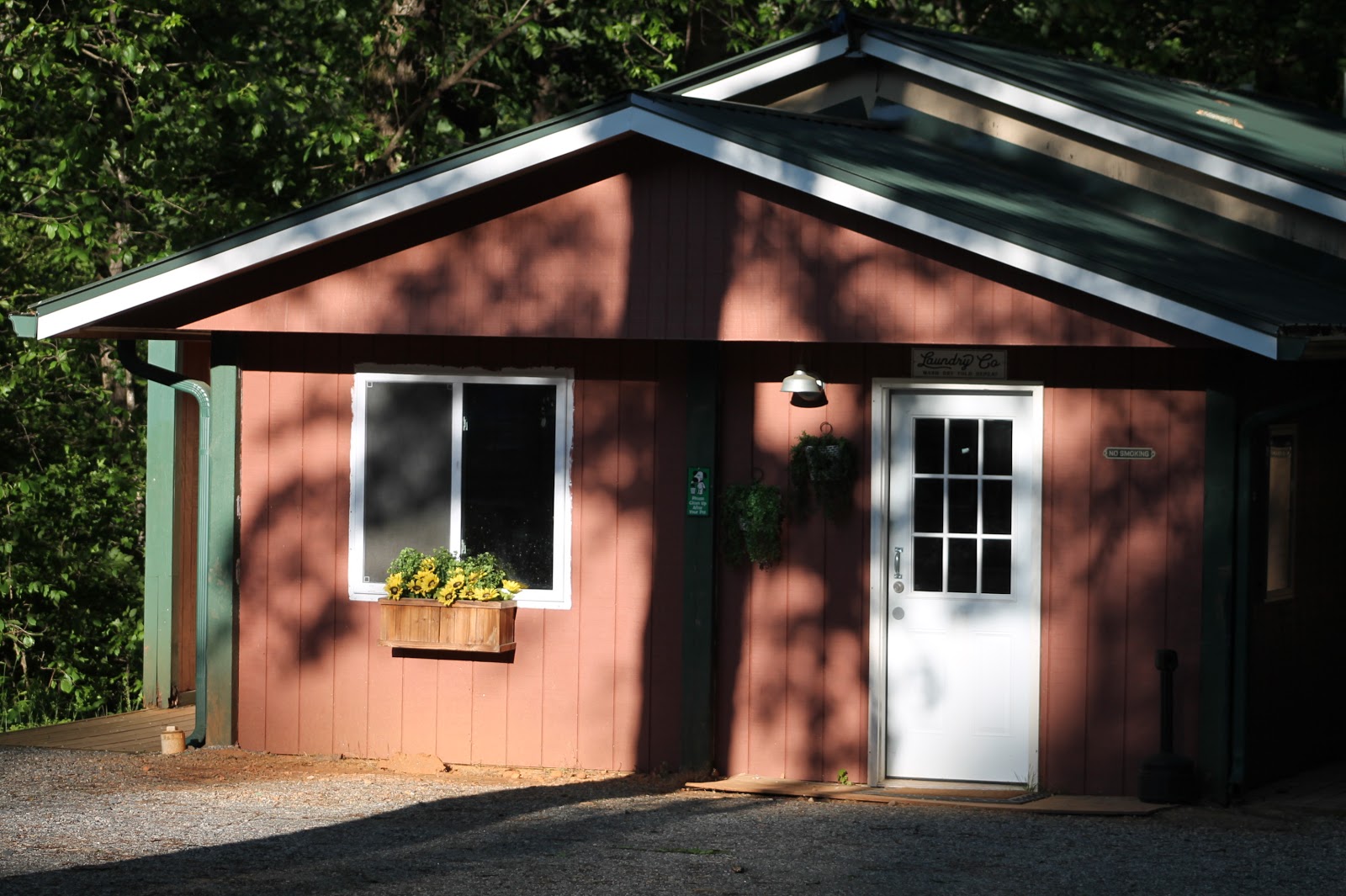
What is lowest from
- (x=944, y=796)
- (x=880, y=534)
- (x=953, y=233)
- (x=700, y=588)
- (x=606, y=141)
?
(x=944, y=796)

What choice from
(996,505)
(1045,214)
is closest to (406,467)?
(996,505)

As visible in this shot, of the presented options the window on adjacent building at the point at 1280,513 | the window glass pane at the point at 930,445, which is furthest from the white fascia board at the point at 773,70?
the window on adjacent building at the point at 1280,513

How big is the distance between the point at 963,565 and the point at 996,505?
1.28ft

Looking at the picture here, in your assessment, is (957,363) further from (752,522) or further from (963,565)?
(752,522)

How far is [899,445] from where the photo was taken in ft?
30.6

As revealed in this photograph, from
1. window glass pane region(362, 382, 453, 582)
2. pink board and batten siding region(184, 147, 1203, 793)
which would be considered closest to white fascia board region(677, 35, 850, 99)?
pink board and batten siding region(184, 147, 1203, 793)

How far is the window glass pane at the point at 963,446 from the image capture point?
365 inches

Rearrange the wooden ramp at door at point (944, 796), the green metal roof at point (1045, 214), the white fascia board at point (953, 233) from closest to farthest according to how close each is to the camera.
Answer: the white fascia board at point (953, 233), the green metal roof at point (1045, 214), the wooden ramp at door at point (944, 796)

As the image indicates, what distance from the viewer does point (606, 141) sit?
8.94 metres

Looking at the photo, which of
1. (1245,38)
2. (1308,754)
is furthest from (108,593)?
(1245,38)

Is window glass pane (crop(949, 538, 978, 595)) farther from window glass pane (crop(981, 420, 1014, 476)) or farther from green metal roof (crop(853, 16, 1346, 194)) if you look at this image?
green metal roof (crop(853, 16, 1346, 194))

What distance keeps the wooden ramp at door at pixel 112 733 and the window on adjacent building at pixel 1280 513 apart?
269 inches

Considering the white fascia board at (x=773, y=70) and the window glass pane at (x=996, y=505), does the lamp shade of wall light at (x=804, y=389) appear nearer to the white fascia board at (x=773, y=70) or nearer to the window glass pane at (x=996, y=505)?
the window glass pane at (x=996, y=505)

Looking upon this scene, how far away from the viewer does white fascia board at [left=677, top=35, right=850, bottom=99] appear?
11.2 metres
